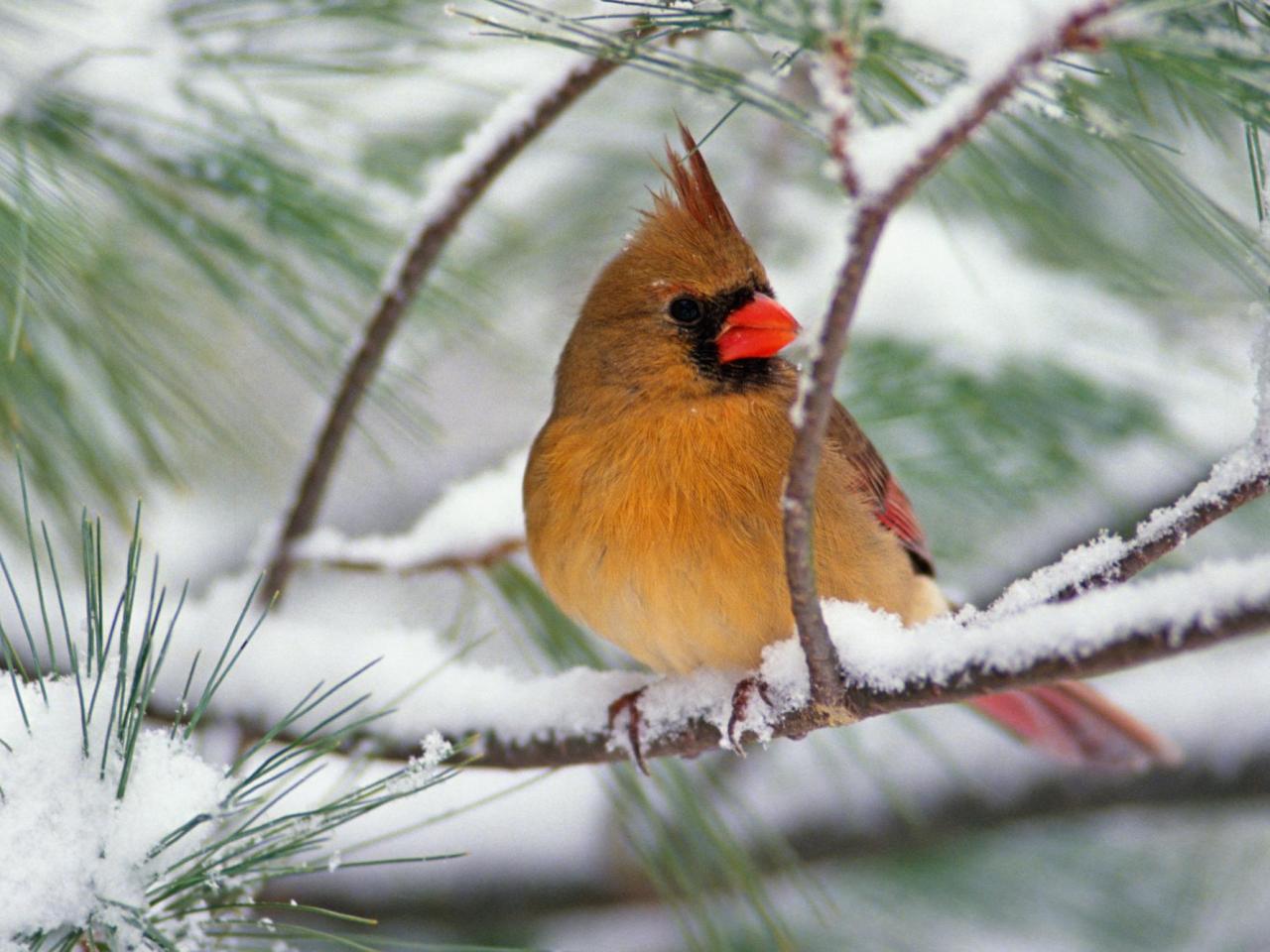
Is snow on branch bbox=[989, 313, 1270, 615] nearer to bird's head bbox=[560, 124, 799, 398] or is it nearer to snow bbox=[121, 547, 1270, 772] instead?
snow bbox=[121, 547, 1270, 772]

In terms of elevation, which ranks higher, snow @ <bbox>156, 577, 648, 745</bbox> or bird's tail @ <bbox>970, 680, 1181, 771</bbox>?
snow @ <bbox>156, 577, 648, 745</bbox>

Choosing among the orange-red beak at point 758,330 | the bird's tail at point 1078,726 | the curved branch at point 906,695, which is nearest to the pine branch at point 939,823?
the bird's tail at point 1078,726

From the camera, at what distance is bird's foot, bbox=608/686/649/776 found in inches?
63.8

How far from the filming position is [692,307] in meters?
1.94

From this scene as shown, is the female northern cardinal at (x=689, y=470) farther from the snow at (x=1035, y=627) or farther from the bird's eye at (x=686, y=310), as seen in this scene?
the snow at (x=1035, y=627)

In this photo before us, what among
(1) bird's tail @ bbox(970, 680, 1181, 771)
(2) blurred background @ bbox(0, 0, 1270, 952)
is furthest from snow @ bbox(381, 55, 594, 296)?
(1) bird's tail @ bbox(970, 680, 1181, 771)

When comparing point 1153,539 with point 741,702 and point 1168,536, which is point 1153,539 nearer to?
point 1168,536

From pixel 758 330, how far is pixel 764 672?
53cm

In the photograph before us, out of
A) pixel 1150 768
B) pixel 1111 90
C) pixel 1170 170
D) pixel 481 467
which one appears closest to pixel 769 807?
pixel 1150 768

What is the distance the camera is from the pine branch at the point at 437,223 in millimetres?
1719

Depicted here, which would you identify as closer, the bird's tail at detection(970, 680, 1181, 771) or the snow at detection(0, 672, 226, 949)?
the snow at detection(0, 672, 226, 949)

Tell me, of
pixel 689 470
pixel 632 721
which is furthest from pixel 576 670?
pixel 689 470

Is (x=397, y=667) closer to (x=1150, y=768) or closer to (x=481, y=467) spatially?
(x=481, y=467)

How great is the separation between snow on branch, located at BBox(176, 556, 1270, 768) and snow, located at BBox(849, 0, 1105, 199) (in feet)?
1.22
